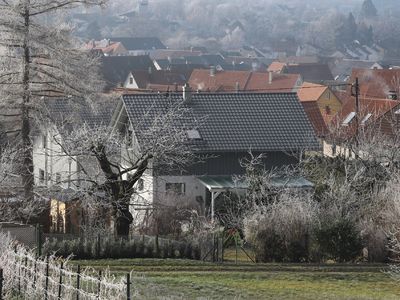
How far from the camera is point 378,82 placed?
265 ft

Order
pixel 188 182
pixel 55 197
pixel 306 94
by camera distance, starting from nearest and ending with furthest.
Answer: pixel 55 197
pixel 188 182
pixel 306 94

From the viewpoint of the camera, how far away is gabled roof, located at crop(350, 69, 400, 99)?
251ft

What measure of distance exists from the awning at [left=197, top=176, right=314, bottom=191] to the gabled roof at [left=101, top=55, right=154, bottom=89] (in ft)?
246

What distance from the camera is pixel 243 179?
35031 millimetres

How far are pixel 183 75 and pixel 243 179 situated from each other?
233ft

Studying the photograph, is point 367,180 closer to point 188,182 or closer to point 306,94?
point 188,182

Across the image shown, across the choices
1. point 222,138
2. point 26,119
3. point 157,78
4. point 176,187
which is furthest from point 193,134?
point 157,78

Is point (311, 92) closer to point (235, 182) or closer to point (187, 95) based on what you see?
point (187, 95)

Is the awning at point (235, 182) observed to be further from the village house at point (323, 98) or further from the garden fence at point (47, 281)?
the village house at point (323, 98)

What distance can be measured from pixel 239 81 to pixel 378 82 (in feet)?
51.8

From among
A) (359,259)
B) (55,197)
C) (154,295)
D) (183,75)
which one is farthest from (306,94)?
(154,295)

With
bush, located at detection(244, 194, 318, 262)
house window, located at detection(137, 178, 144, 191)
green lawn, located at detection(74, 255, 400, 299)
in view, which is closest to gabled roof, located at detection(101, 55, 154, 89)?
house window, located at detection(137, 178, 144, 191)

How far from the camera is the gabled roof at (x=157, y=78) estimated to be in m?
98.4

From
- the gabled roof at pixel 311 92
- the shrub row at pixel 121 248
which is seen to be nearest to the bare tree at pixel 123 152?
the shrub row at pixel 121 248
